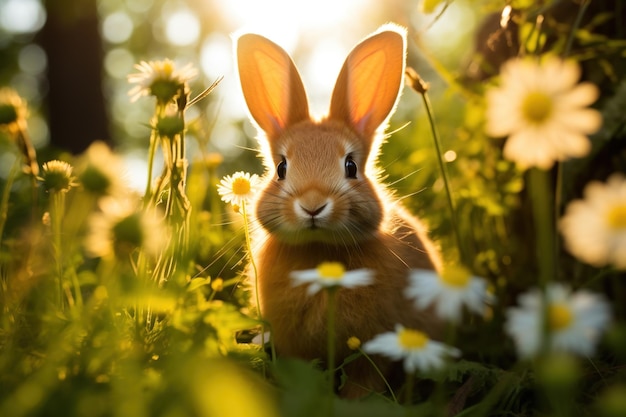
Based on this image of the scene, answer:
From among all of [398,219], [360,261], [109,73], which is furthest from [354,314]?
[109,73]

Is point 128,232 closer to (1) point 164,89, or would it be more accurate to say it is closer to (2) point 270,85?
(1) point 164,89

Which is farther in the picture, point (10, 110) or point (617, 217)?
point (10, 110)

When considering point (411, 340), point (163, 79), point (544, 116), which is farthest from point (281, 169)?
point (544, 116)

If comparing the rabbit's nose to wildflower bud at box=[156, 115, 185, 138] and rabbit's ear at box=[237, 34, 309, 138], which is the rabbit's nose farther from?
rabbit's ear at box=[237, 34, 309, 138]

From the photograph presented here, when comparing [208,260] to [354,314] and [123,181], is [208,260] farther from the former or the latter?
[123,181]

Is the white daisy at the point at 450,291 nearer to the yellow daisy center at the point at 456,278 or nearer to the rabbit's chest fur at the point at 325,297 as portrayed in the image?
the yellow daisy center at the point at 456,278

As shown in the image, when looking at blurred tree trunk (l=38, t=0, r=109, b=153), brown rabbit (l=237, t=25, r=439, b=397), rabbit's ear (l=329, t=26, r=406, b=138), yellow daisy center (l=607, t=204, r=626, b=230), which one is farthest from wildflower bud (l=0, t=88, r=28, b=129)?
blurred tree trunk (l=38, t=0, r=109, b=153)
